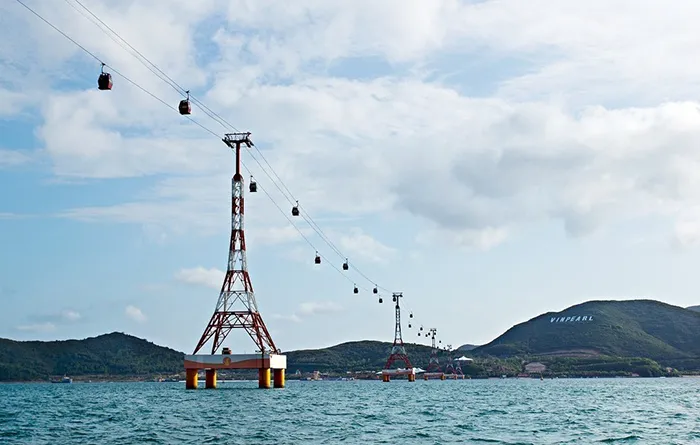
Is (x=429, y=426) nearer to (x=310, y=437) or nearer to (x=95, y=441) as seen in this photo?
(x=310, y=437)

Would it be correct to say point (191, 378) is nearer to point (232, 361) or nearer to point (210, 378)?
point (210, 378)

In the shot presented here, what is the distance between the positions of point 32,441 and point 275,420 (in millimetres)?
17967

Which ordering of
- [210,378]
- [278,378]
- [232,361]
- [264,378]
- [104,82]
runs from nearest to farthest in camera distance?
[104,82]
[232,361]
[264,378]
[210,378]
[278,378]

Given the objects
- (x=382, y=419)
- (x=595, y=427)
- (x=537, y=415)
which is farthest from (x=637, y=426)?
(x=382, y=419)

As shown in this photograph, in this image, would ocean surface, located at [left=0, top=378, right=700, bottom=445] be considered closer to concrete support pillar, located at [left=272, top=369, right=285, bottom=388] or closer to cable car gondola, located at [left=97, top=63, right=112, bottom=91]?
cable car gondola, located at [left=97, top=63, right=112, bottom=91]

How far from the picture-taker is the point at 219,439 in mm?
50594

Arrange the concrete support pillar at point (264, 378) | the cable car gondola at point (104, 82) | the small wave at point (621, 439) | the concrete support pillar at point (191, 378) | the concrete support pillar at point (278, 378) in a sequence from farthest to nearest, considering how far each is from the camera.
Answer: the concrete support pillar at point (278, 378) → the concrete support pillar at point (191, 378) → the concrete support pillar at point (264, 378) → the small wave at point (621, 439) → the cable car gondola at point (104, 82)

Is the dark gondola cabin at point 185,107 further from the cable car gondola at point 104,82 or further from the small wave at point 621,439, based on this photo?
the small wave at point 621,439

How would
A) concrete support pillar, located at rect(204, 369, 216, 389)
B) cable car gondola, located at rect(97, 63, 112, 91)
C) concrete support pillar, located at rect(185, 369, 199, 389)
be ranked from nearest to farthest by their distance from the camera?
cable car gondola, located at rect(97, 63, 112, 91)
concrete support pillar, located at rect(185, 369, 199, 389)
concrete support pillar, located at rect(204, 369, 216, 389)

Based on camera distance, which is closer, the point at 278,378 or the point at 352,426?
the point at 352,426

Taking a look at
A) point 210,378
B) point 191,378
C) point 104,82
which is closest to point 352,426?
point 104,82

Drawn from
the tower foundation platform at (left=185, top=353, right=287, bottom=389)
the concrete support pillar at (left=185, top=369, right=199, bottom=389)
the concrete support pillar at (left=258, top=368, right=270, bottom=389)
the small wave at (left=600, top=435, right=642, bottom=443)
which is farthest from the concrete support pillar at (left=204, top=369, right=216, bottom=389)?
the small wave at (left=600, top=435, right=642, bottom=443)

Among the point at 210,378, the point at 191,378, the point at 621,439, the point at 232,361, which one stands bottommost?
the point at 621,439

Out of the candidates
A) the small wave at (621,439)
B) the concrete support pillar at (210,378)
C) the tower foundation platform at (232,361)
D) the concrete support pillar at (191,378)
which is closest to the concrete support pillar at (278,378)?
the tower foundation platform at (232,361)
